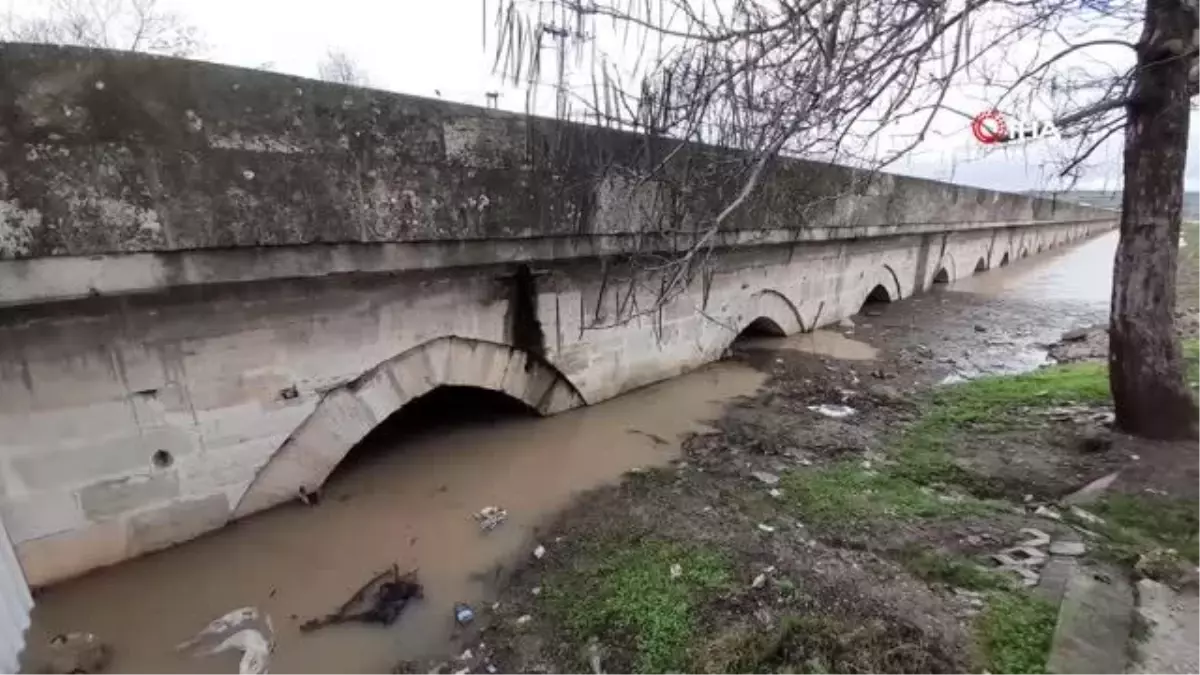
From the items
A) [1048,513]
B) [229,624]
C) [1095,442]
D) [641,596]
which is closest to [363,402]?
[229,624]

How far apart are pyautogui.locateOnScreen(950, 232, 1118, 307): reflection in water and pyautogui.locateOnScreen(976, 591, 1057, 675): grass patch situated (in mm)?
8773

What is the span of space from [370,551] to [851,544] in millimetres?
2472

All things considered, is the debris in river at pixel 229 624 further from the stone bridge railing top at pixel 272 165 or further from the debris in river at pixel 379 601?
the stone bridge railing top at pixel 272 165

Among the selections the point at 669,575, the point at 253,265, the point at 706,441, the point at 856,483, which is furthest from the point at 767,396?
the point at 253,265

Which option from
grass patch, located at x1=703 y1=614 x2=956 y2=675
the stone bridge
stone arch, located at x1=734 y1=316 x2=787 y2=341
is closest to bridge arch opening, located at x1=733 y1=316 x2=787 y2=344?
stone arch, located at x1=734 y1=316 x2=787 y2=341

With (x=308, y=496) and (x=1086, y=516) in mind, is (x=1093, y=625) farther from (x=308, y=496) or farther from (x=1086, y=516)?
(x=308, y=496)

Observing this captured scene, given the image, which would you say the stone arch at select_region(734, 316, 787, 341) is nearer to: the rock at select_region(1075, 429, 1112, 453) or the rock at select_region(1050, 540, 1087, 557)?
the rock at select_region(1075, 429, 1112, 453)

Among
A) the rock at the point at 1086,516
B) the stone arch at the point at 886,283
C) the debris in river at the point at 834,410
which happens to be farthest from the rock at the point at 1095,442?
the stone arch at the point at 886,283

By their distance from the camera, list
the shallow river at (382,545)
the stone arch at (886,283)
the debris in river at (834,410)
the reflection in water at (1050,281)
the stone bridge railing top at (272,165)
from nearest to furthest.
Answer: the stone bridge railing top at (272,165) → the shallow river at (382,545) → the debris in river at (834,410) → the stone arch at (886,283) → the reflection in water at (1050,281)

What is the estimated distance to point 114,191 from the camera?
8.27ft

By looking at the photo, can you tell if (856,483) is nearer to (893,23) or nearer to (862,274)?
(893,23)

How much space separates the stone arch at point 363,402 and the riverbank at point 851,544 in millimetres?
1154

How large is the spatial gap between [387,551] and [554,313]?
1974mm

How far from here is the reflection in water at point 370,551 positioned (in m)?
2.70
